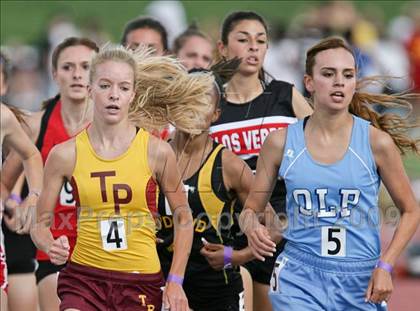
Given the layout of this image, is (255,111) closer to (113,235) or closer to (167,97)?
(167,97)

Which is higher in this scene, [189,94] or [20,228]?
[189,94]

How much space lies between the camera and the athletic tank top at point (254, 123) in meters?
7.72

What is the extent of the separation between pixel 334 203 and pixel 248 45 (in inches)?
84.5

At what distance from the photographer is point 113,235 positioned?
20.0 feet

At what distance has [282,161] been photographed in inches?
246

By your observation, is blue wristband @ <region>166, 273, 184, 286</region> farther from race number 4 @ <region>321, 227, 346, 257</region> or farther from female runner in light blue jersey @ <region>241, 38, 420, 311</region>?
race number 4 @ <region>321, 227, 346, 257</region>

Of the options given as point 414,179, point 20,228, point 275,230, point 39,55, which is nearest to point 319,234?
point 275,230

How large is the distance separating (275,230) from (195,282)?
59 centimetres

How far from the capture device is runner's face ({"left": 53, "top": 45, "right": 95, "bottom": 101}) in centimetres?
811

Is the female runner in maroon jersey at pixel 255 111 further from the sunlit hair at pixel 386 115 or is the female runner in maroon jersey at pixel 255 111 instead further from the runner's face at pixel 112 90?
the runner's face at pixel 112 90

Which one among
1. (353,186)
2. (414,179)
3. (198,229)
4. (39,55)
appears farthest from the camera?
(39,55)

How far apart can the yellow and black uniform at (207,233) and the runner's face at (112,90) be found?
0.80 m

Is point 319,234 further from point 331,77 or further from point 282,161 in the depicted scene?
point 331,77

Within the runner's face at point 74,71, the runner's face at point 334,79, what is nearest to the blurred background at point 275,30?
the runner's face at point 74,71
